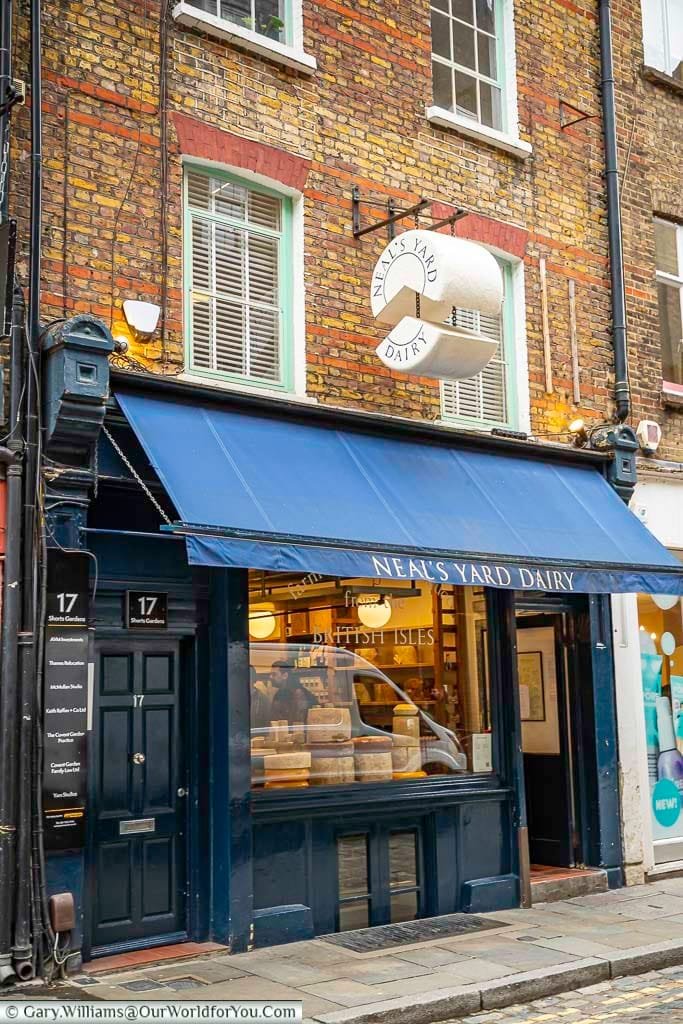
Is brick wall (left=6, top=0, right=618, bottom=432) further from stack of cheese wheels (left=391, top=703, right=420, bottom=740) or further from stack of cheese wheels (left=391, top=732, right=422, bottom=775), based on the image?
stack of cheese wheels (left=391, top=732, right=422, bottom=775)

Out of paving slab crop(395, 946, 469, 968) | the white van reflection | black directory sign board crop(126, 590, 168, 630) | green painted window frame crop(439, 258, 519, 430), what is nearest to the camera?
paving slab crop(395, 946, 469, 968)

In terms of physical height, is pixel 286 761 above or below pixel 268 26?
below

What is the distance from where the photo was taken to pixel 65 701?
25.1 feet

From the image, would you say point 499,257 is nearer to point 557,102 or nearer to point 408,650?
point 557,102

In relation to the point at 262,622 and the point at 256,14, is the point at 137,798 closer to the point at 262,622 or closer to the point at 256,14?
the point at 262,622

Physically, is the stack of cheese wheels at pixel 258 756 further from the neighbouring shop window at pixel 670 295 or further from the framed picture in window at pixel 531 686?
the neighbouring shop window at pixel 670 295

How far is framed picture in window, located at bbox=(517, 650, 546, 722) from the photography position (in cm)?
1159

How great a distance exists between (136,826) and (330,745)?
6.07ft

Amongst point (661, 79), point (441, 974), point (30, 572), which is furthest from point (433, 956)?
point (661, 79)

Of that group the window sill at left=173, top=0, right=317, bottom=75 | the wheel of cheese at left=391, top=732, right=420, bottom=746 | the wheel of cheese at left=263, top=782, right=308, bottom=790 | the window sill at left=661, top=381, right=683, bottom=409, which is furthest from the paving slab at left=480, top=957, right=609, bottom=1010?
the window sill at left=173, top=0, right=317, bottom=75

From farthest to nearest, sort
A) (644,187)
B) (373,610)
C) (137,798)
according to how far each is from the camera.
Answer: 1. (644,187)
2. (373,610)
3. (137,798)

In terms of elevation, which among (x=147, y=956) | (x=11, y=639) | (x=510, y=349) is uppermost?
(x=510, y=349)

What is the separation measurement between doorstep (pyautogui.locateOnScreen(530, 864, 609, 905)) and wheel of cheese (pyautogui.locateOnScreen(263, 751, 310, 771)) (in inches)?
107

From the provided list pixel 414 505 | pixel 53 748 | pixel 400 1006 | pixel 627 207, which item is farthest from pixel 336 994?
pixel 627 207
